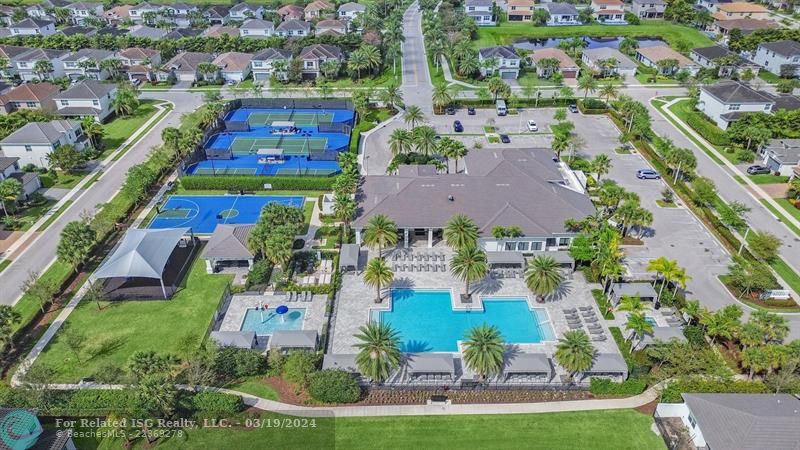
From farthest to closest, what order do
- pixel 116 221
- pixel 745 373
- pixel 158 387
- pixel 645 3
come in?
pixel 645 3 → pixel 116 221 → pixel 745 373 → pixel 158 387

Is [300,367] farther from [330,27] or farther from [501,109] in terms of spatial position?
[330,27]

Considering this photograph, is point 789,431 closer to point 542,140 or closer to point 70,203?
point 542,140

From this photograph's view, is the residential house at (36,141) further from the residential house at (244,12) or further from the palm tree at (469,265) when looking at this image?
the residential house at (244,12)

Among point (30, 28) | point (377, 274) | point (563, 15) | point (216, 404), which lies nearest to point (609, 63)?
point (563, 15)

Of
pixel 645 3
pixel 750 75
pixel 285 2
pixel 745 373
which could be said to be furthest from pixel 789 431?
pixel 285 2

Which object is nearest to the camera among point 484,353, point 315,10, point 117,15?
point 484,353

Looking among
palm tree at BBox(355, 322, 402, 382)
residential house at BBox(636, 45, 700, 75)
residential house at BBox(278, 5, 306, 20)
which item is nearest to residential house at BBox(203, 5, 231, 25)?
residential house at BBox(278, 5, 306, 20)
